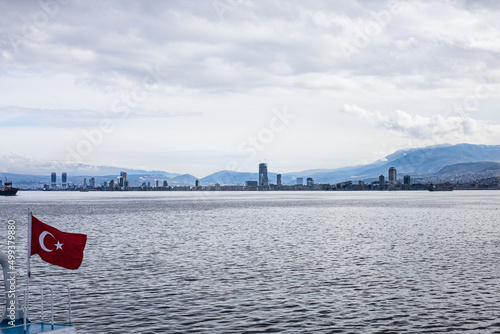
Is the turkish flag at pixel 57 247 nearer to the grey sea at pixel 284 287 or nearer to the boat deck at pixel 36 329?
the boat deck at pixel 36 329

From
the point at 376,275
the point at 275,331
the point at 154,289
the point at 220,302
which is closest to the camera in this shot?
the point at 275,331

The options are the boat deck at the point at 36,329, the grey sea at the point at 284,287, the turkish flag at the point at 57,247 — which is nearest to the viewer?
the turkish flag at the point at 57,247

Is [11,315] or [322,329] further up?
[11,315]

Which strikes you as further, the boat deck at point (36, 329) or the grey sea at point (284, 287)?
the grey sea at point (284, 287)

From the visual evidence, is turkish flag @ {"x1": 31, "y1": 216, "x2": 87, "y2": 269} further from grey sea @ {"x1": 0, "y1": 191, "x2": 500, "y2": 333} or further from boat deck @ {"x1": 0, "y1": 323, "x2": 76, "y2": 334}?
grey sea @ {"x1": 0, "y1": 191, "x2": 500, "y2": 333}

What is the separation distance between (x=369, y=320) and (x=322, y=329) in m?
3.77

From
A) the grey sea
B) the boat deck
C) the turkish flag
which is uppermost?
the turkish flag

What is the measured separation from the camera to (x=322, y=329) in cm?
3172

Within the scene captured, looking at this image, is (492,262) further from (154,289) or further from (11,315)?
(11,315)

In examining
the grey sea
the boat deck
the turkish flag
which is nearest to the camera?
the turkish flag

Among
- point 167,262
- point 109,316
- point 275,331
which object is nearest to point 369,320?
point 275,331

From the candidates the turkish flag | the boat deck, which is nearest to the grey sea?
the boat deck

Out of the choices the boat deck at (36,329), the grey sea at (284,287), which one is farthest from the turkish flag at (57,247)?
the grey sea at (284,287)

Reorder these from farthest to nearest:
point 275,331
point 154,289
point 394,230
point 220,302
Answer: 1. point 394,230
2. point 154,289
3. point 220,302
4. point 275,331
